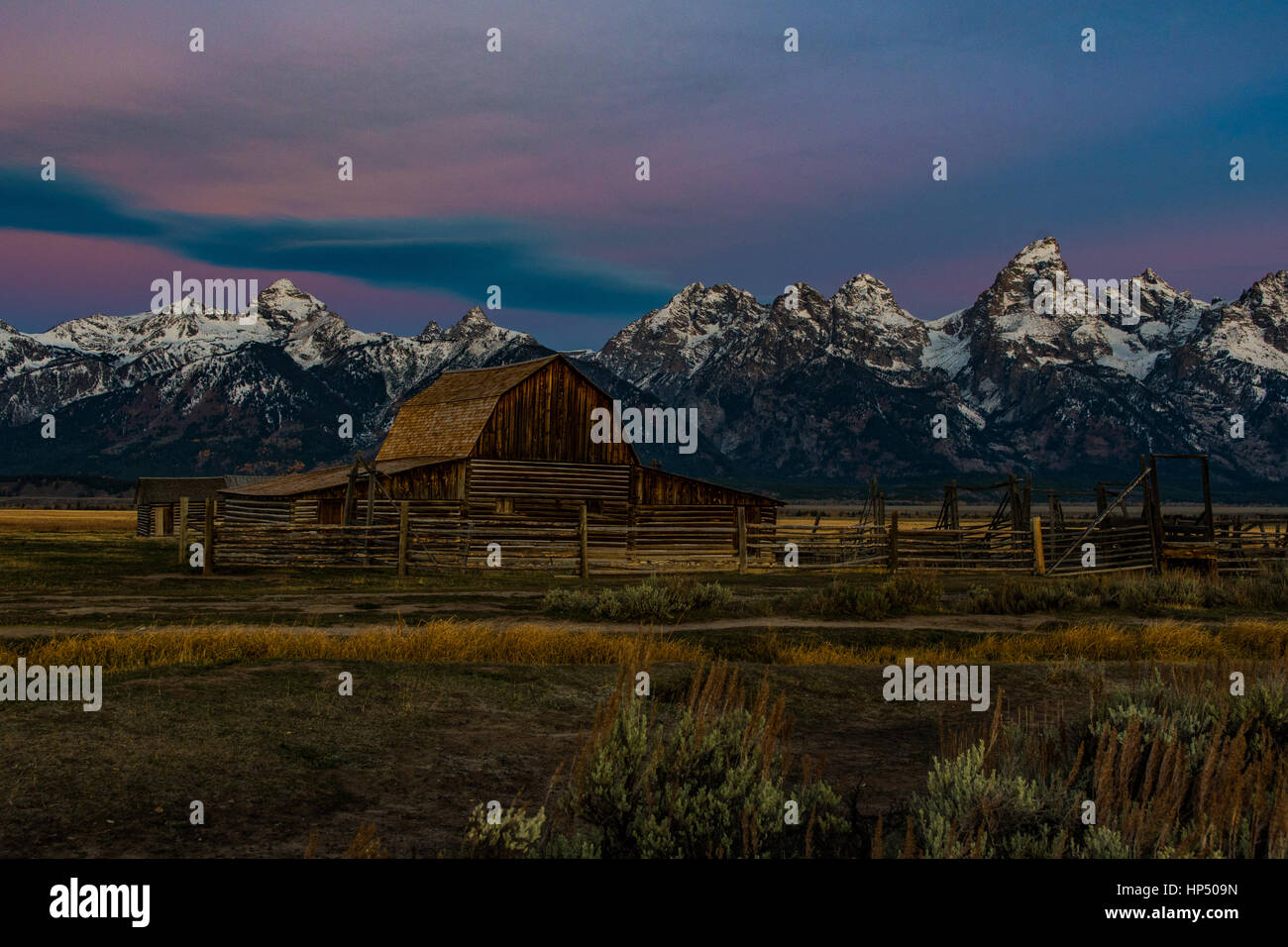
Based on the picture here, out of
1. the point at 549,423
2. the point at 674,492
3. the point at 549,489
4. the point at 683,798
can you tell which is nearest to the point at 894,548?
the point at 674,492

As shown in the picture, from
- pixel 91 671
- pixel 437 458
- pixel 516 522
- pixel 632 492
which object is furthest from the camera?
pixel 632 492

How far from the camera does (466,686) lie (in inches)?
408

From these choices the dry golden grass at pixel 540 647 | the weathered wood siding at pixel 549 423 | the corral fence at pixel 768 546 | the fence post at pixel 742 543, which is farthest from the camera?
the weathered wood siding at pixel 549 423

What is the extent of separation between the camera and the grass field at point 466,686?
247 inches

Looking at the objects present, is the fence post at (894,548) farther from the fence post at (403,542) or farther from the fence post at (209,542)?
the fence post at (209,542)

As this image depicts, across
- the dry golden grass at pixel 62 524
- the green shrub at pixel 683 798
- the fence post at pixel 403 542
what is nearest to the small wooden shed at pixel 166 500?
the dry golden grass at pixel 62 524

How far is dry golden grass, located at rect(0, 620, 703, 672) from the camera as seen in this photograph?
12.0 m

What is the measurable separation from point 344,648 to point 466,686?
338 centimetres

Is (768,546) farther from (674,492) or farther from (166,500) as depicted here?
(166,500)

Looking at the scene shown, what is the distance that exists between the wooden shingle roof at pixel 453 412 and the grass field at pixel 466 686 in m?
18.0

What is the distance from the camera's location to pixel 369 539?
30.2 meters
